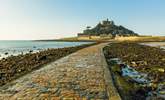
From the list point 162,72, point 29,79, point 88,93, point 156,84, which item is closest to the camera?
point 88,93

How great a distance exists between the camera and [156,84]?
14.7m

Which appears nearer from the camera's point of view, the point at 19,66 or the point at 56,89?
the point at 56,89

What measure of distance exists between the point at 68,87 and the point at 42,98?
1997 mm

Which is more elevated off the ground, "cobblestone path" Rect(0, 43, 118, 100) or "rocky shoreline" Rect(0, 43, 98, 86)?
"cobblestone path" Rect(0, 43, 118, 100)

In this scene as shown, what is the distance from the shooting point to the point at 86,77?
43.6ft

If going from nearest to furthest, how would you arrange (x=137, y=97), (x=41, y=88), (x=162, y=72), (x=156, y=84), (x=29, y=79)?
(x=41, y=88), (x=137, y=97), (x=29, y=79), (x=156, y=84), (x=162, y=72)

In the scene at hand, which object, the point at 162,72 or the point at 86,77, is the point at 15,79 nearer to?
the point at 86,77

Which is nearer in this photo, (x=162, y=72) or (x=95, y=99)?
(x=95, y=99)

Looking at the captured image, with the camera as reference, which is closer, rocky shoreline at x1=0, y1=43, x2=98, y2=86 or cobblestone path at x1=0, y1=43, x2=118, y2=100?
cobblestone path at x1=0, y1=43, x2=118, y2=100

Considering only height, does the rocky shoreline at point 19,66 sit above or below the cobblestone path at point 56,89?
below

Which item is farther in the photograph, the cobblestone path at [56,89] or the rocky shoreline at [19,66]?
the rocky shoreline at [19,66]

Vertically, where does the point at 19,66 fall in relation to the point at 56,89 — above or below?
below

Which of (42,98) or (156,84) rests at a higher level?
(42,98)

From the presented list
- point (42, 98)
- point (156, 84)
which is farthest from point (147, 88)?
point (42, 98)
